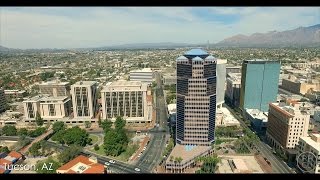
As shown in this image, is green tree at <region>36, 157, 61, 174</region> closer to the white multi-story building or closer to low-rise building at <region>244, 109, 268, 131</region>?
the white multi-story building

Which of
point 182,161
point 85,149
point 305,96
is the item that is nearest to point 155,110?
point 85,149

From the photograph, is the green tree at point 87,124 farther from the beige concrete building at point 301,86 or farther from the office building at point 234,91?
the beige concrete building at point 301,86

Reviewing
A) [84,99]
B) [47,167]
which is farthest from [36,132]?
[47,167]

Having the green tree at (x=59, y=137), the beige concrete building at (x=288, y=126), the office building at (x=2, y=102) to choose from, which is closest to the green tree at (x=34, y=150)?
the green tree at (x=59, y=137)

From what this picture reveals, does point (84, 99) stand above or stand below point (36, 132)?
above

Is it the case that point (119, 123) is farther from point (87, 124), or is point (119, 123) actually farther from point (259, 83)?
point (259, 83)
